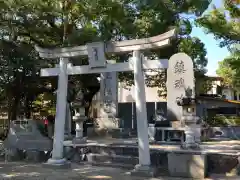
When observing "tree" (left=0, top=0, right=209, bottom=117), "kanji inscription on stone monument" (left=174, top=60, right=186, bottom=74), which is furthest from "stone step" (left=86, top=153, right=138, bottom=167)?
"kanji inscription on stone monument" (left=174, top=60, right=186, bottom=74)

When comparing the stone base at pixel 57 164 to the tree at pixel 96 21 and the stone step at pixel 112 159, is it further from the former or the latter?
the tree at pixel 96 21

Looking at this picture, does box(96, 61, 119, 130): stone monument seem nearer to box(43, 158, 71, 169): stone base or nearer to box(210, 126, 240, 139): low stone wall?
box(210, 126, 240, 139): low stone wall

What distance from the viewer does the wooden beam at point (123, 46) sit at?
8.48m

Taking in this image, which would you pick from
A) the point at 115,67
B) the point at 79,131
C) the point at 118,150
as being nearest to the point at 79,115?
the point at 79,131

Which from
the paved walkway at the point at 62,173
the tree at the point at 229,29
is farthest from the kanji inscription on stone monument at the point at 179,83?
the paved walkway at the point at 62,173

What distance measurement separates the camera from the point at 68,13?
Answer: 1562 cm

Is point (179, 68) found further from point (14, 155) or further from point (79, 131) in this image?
point (14, 155)

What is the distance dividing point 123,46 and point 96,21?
22.3 ft

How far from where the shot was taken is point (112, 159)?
34.6 ft

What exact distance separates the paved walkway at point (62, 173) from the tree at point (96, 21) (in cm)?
543

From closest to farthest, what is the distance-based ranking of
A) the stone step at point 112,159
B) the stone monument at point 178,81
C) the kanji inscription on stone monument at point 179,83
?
the stone step at point 112,159 → the stone monument at point 178,81 → the kanji inscription on stone monument at point 179,83

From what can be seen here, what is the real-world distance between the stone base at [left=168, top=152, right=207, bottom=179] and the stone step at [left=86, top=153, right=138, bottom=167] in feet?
5.03

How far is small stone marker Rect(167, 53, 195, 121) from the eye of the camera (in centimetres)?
1451

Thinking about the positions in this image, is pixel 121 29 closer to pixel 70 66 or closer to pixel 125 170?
pixel 70 66
